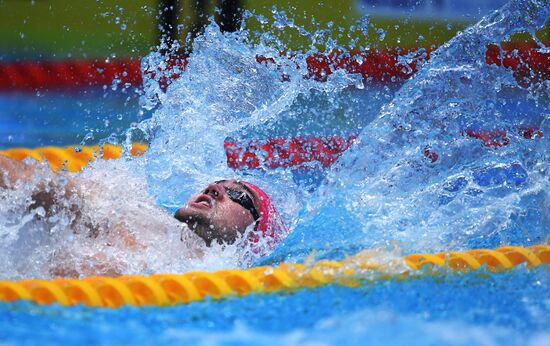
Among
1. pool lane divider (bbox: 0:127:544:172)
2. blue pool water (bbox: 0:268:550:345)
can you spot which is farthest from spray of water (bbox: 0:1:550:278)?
blue pool water (bbox: 0:268:550:345)

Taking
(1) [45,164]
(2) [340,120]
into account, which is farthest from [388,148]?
(2) [340,120]

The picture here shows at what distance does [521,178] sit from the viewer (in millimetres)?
3900

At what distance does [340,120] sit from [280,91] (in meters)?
1.96

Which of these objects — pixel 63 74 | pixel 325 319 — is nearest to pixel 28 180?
pixel 325 319

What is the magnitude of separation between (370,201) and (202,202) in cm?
73

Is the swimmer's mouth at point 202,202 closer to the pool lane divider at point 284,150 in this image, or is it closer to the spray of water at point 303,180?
the spray of water at point 303,180

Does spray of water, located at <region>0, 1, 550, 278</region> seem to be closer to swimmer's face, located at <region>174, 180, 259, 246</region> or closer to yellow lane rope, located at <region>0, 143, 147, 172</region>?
swimmer's face, located at <region>174, 180, 259, 246</region>

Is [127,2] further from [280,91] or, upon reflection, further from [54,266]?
[54,266]

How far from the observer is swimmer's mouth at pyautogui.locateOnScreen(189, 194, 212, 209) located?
2.66 meters

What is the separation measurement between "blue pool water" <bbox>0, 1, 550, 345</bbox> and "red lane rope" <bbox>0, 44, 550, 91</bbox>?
1035 mm

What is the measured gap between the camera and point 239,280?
2143 mm

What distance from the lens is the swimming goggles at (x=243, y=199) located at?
110 inches

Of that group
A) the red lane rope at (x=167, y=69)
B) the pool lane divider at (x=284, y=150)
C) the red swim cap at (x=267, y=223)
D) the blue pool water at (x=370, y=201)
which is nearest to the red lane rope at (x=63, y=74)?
the red lane rope at (x=167, y=69)

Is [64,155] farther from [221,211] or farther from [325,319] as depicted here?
[325,319]
